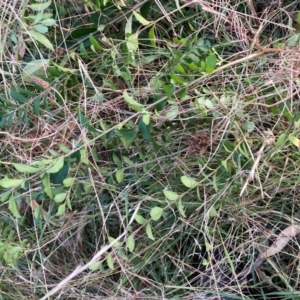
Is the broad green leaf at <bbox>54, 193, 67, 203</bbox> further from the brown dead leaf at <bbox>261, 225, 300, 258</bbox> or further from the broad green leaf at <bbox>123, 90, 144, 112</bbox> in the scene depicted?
the brown dead leaf at <bbox>261, 225, 300, 258</bbox>

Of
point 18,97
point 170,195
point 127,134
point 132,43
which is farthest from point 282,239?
point 18,97

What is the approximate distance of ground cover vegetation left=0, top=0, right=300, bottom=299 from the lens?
0.95 m

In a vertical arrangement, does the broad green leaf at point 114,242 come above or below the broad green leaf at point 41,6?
below

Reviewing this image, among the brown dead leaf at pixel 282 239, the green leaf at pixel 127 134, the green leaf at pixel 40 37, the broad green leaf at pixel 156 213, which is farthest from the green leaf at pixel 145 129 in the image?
the brown dead leaf at pixel 282 239

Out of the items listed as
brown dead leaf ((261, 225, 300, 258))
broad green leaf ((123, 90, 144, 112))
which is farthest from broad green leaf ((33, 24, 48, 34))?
brown dead leaf ((261, 225, 300, 258))

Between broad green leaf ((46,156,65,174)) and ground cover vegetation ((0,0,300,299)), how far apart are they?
6 cm

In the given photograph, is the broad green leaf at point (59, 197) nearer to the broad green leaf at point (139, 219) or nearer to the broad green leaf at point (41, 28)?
the broad green leaf at point (139, 219)

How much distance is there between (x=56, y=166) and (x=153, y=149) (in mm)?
243

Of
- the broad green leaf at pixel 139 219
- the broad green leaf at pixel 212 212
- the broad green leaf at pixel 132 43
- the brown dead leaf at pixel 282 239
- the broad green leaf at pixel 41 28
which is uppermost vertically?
the broad green leaf at pixel 41 28

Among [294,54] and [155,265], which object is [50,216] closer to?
[155,265]

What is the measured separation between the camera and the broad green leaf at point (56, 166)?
83 centimetres

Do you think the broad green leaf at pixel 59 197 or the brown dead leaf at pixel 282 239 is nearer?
the broad green leaf at pixel 59 197

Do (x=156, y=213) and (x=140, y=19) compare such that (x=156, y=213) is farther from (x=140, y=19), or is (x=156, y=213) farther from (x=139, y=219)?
(x=140, y=19)

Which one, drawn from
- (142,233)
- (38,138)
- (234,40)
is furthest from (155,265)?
(234,40)
